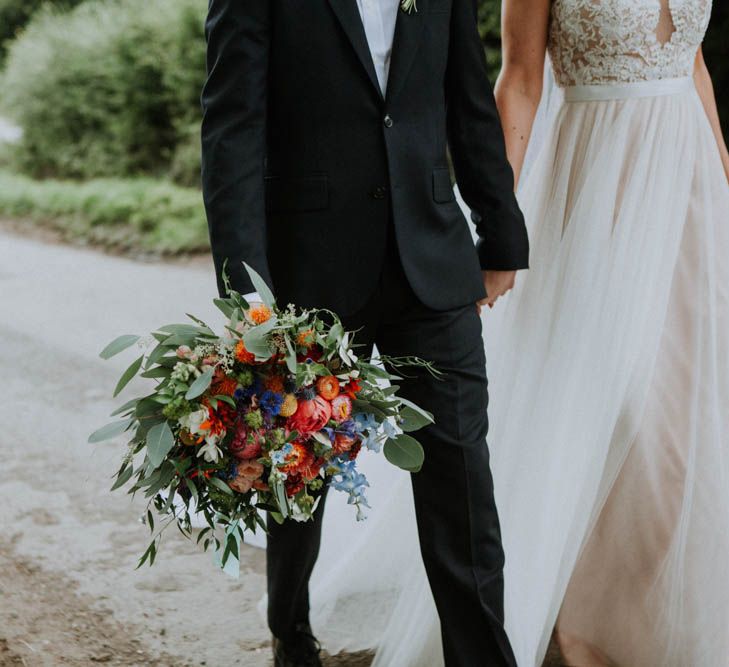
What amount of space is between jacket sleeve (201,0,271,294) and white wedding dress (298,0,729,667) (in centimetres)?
95

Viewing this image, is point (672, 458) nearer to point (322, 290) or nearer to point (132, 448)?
point (322, 290)

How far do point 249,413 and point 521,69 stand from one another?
57.4 inches

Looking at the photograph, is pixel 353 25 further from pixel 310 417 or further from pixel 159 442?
pixel 159 442

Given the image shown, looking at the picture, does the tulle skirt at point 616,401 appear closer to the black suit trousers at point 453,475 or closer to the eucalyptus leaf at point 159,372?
the black suit trousers at point 453,475

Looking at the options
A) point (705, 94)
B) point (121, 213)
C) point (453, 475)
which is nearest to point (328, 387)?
point (453, 475)

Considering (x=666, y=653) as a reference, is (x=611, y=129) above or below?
above

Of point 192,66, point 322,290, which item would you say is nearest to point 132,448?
point 322,290

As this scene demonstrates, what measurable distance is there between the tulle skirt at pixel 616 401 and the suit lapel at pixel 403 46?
741 mm

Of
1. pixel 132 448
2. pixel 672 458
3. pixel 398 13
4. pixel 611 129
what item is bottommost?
pixel 672 458

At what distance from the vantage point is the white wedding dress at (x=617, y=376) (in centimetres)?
271

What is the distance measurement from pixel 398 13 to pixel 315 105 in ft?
0.91

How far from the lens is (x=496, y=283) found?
8.87 ft

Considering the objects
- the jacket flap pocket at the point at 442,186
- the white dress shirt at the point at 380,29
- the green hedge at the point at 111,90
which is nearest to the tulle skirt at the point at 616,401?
the jacket flap pocket at the point at 442,186

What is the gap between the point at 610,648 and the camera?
283 centimetres
